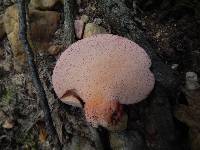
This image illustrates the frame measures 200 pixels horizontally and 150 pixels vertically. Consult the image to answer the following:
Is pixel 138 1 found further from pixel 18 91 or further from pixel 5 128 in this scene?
pixel 5 128

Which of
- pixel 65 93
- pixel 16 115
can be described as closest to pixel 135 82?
pixel 65 93

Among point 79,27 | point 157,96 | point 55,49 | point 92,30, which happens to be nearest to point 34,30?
point 55,49

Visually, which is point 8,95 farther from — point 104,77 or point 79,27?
point 104,77

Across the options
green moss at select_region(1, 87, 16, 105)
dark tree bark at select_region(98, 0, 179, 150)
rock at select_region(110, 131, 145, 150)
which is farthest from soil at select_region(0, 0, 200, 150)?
rock at select_region(110, 131, 145, 150)

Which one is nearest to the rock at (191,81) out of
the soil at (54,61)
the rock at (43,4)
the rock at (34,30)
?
the soil at (54,61)

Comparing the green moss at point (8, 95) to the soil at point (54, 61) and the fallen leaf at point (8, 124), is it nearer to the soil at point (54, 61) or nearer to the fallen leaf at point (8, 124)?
the soil at point (54, 61)

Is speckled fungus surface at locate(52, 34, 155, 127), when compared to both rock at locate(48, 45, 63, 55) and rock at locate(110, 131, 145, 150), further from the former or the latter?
rock at locate(48, 45, 63, 55)
